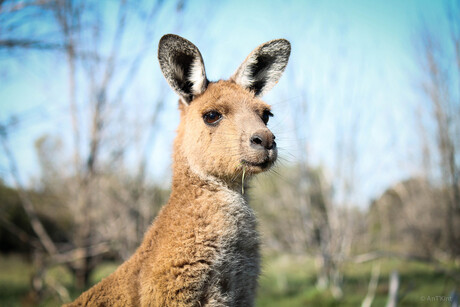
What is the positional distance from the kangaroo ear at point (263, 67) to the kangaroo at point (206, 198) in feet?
0.04

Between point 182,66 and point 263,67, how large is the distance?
908 mm

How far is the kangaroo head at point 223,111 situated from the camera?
3.00 metres

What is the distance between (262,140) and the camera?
9.59 ft

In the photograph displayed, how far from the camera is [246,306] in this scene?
276cm

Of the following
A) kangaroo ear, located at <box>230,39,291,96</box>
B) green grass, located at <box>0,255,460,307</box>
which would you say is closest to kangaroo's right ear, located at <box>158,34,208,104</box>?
kangaroo ear, located at <box>230,39,291,96</box>

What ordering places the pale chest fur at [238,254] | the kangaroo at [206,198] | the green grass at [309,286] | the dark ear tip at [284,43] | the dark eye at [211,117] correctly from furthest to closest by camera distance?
the green grass at [309,286], the dark ear tip at [284,43], the dark eye at [211,117], the pale chest fur at [238,254], the kangaroo at [206,198]

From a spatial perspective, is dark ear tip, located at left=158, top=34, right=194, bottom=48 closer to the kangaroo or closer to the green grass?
the kangaroo

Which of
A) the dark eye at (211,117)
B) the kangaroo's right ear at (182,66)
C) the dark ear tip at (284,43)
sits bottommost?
the dark eye at (211,117)

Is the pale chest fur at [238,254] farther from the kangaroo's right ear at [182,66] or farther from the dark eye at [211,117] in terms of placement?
the kangaroo's right ear at [182,66]

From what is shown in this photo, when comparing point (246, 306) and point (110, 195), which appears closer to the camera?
point (246, 306)

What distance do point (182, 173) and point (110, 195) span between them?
8.30m

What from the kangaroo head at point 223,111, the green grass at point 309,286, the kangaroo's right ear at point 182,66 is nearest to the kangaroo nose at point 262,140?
the kangaroo head at point 223,111

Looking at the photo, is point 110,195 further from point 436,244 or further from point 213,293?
point 436,244

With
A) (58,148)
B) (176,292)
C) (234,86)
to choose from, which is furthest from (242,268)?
(58,148)
